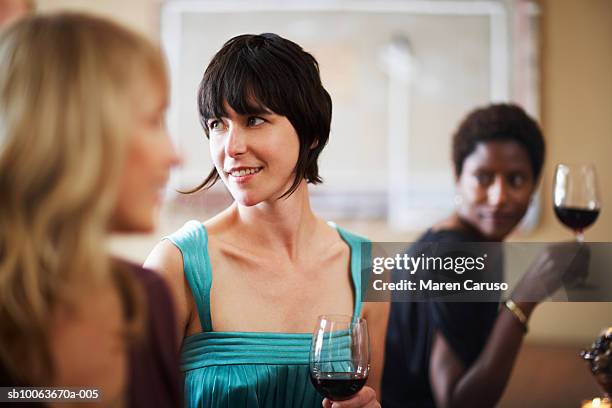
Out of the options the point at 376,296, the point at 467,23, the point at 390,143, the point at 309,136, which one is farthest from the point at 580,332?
the point at 309,136

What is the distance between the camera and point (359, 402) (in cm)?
130

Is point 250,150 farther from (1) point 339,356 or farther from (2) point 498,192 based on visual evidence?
(2) point 498,192

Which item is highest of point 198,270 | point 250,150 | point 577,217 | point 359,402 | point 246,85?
point 246,85

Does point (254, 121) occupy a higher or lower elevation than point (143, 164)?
higher

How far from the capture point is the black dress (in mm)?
2014

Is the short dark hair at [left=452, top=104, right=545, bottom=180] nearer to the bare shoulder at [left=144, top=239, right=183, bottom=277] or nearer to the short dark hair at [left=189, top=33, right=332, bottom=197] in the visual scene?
the short dark hair at [left=189, top=33, right=332, bottom=197]

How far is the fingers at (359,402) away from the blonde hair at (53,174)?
615 mm

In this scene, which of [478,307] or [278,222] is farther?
[478,307]

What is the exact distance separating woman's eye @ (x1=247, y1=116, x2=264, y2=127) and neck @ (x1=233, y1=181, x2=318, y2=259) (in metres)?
0.19

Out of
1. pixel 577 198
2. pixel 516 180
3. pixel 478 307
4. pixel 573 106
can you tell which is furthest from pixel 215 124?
pixel 573 106

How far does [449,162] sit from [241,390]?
2.18 m

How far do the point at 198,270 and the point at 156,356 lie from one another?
68 cm

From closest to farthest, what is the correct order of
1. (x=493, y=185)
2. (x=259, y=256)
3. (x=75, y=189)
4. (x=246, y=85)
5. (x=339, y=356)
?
(x=75, y=189) < (x=339, y=356) < (x=246, y=85) < (x=259, y=256) < (x=493, y=185)

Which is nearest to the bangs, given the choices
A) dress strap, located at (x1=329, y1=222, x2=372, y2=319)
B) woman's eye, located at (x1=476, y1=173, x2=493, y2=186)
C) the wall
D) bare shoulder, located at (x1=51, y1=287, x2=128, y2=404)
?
dress strap, located at (x1=329, y1=222, x2=372, y2=319)
